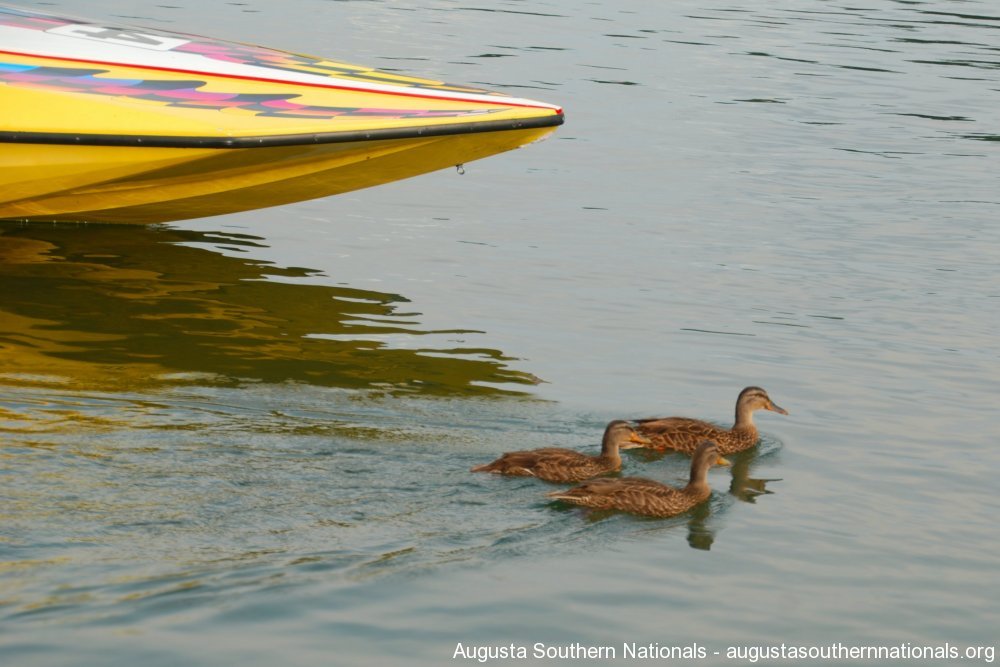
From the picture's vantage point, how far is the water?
20.1 feet

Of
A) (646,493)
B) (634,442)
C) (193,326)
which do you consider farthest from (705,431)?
(193,326)

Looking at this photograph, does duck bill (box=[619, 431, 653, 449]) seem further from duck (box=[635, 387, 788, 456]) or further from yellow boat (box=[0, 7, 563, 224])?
yellow boat (box=[0, 7, 563, 224])

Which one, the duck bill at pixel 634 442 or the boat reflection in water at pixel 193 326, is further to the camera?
the boat reflection in water at pixel 193 326

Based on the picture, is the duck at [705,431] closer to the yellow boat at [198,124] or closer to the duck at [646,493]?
the duck at [646,493]

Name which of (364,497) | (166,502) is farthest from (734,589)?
(166,502)

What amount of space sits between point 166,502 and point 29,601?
3.54 ft

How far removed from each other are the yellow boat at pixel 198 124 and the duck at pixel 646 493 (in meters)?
4.06

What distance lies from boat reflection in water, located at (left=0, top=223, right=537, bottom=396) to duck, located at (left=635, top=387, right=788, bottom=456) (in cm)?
113

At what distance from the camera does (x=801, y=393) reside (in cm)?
936

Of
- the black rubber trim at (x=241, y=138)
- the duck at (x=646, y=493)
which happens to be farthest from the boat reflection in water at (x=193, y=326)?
the duck at (x=646, y=493)

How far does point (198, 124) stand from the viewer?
10180 mm

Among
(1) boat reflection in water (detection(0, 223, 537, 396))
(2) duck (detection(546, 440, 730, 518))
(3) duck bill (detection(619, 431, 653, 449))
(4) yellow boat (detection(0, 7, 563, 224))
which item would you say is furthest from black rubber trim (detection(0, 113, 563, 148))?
(2) duck (detection(546, 440, 730, 518))

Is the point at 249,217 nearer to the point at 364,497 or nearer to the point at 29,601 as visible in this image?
the point at 364,497

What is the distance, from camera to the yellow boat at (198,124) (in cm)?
1017
